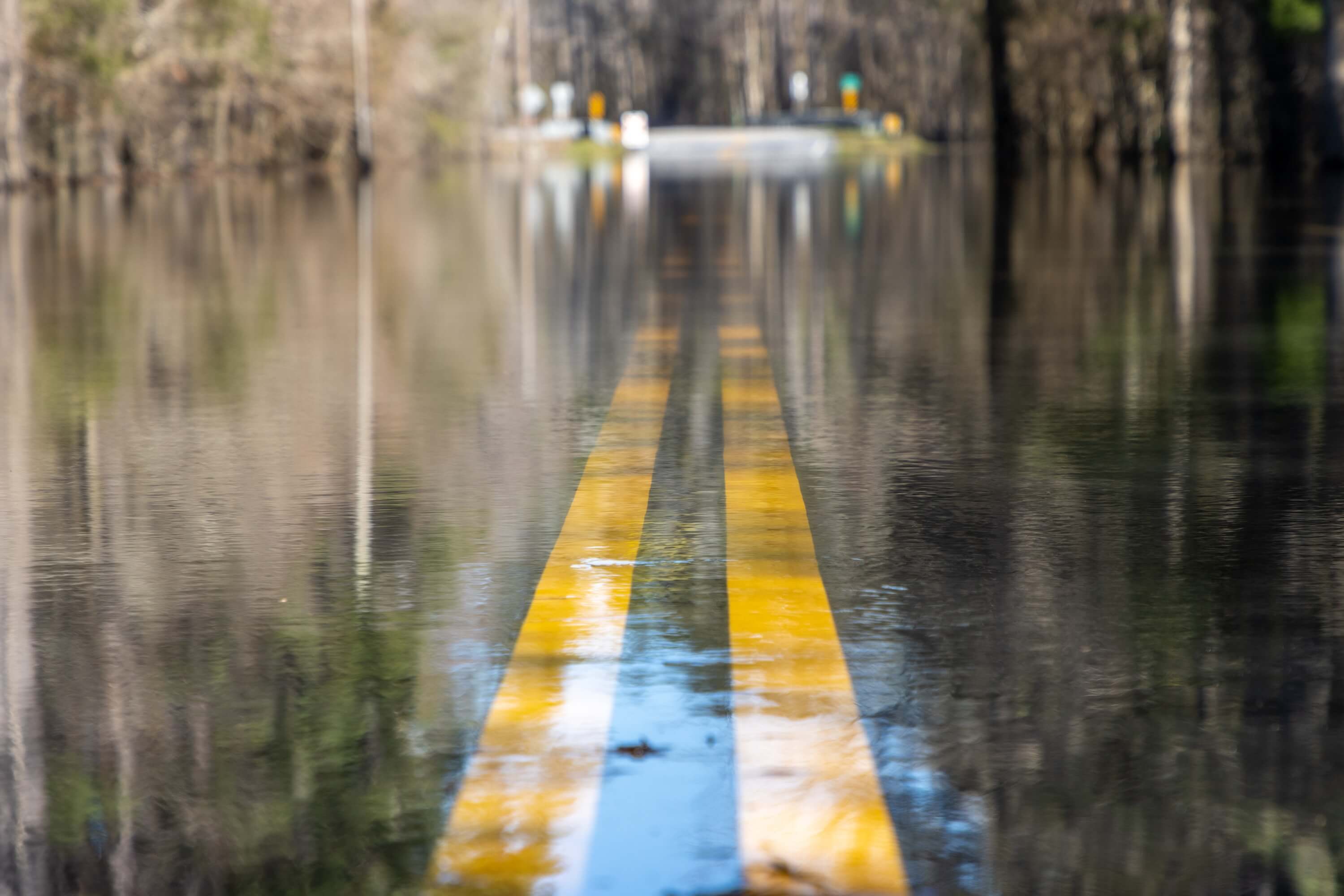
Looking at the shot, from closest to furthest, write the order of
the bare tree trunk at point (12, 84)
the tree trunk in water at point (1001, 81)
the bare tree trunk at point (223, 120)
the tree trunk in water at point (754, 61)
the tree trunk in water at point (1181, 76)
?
the bare tree trunk at point (12, 84), the bare tree trunk at point (223, 120), the tree trunk in water at point (1181, 76), the tree trunk in water at point (1001, 81), the tree trunk in water at point (754, 61)

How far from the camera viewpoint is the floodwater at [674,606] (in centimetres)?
423

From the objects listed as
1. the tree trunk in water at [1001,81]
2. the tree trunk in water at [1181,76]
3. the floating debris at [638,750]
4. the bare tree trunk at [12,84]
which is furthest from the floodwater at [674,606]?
the tree trunk in water at [1001,81]

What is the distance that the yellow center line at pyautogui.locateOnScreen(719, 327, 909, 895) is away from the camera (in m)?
4.06

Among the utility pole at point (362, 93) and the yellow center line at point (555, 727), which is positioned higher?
the utility pole at point (362, 93)

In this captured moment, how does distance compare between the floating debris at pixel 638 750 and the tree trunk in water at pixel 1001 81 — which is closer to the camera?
the floating debris at pixel 638 750

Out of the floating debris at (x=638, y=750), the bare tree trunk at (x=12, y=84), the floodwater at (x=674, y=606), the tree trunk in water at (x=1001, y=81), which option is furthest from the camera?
the tree trunk in water at (x=1001, y=81)

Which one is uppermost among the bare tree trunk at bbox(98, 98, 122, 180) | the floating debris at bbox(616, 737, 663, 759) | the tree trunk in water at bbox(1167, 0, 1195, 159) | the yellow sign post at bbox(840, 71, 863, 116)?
the yellow sign post at bbox(840, 71, 863, 116)

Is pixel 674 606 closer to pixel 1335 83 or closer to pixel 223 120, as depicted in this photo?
pixel 1335 83

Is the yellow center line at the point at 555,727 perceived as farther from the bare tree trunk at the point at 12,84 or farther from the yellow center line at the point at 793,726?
the bare tree trunk at the point at 12,84

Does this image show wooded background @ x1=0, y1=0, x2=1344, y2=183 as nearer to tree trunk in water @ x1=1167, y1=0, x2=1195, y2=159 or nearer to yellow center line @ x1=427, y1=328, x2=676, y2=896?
tree trunk in water @ x1=1167, y1=0, x2=1195, y2=159

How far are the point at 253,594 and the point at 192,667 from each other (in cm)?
81

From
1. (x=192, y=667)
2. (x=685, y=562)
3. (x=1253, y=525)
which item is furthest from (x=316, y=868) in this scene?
(x=1253, y=525)

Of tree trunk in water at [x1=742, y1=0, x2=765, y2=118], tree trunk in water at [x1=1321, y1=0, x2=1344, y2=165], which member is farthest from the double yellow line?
tree trunk in water at [x1=742, y1=0, x2=765, y2=118]

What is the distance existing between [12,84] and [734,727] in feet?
128
